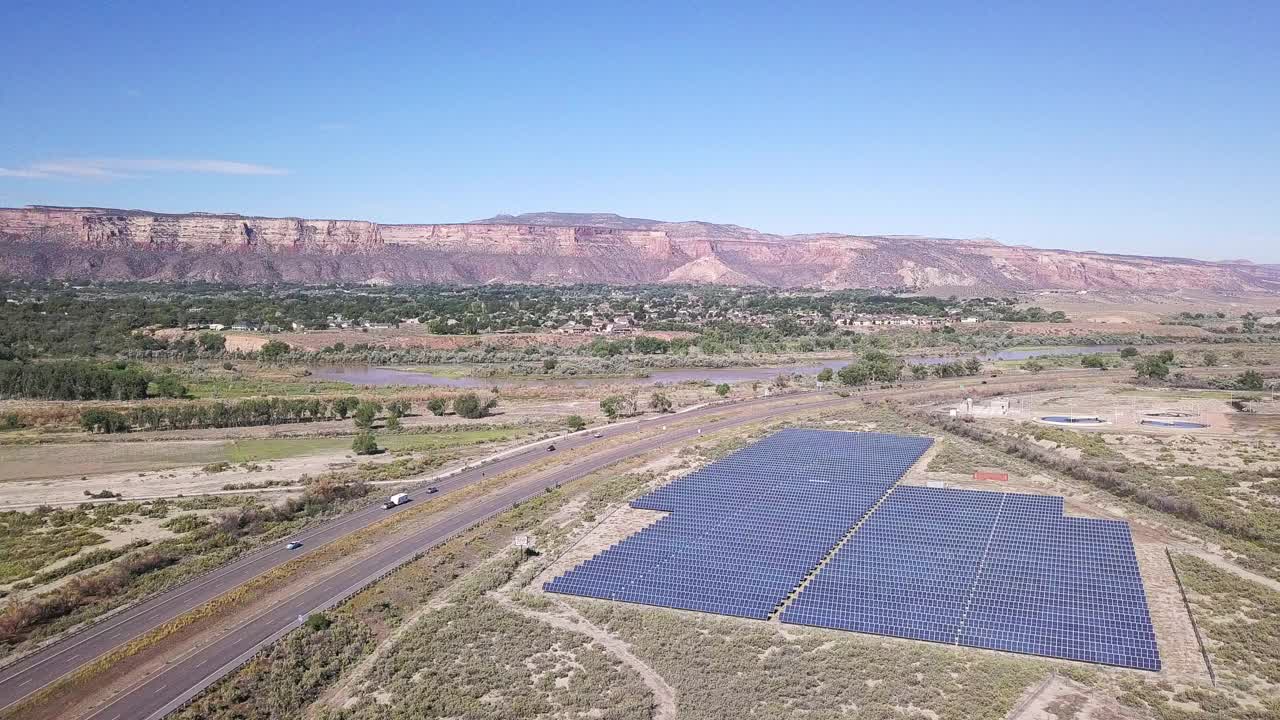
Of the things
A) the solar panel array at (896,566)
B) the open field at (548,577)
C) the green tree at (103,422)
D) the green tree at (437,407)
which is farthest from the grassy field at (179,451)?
the solar panel array at (896,566)

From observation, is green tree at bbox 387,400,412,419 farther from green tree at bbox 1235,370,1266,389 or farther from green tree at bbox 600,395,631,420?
green tree at bbox 1235,370,1266,389

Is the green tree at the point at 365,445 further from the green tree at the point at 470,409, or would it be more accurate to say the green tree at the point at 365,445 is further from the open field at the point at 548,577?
the green tree at the point at 470,409

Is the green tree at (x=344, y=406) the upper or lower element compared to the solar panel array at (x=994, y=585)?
lower

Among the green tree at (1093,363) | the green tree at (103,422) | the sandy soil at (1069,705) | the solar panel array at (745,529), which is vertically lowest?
the green tree at (103,422)

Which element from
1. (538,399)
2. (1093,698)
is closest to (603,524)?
(1093,698)

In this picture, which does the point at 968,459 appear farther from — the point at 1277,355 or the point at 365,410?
the point at 1277,355

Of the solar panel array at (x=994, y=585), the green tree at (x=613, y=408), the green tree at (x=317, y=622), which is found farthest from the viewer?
the green tree at (x=613, y=408)
